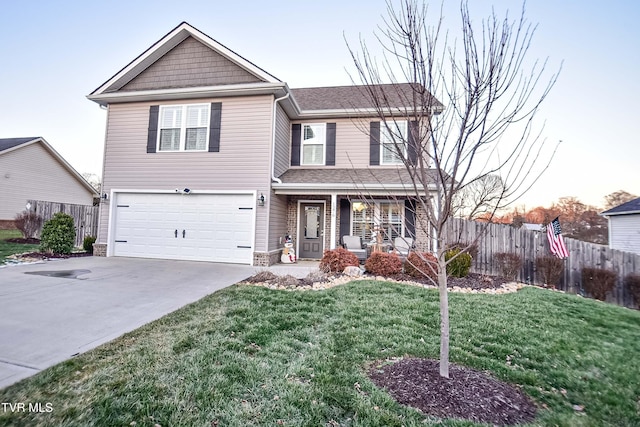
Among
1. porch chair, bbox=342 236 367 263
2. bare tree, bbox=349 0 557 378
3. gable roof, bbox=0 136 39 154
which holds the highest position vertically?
gable roof, bbox=0 136 39 154

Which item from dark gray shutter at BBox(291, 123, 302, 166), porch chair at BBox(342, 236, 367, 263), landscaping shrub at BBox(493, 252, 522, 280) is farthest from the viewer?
dark gray shutter at BBox(291, 123, 302, 166)

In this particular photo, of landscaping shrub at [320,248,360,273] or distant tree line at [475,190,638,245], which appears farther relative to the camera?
distant tree line at [475,190,638,245]

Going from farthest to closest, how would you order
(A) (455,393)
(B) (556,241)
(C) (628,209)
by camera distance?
(C) (628,209) < (B) (556,241) < (A) (455,393)

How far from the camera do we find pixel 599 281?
8008mm

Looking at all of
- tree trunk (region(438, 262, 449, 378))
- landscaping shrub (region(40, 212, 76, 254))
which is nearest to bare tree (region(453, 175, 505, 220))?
tree trunk (region(438, 262, 449, 378))

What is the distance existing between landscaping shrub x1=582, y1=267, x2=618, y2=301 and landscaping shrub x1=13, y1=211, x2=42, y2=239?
72.0ft

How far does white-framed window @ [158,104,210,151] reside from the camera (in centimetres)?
948

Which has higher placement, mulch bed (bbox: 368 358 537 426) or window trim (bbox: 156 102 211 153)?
window trim (bbox: 156 102 211 153)

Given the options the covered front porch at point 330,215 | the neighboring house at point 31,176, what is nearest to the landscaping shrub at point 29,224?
the neighboring house at point 31,176

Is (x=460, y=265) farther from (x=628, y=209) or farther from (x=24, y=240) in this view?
(x=24, y=240)

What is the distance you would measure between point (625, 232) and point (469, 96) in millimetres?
20173

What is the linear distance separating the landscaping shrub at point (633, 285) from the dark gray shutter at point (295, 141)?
10381 mm

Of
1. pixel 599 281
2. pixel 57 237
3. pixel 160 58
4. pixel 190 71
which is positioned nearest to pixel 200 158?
pixel 190 71

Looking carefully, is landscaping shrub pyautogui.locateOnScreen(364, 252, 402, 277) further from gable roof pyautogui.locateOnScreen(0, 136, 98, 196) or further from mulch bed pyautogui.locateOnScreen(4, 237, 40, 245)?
gable roof pyautogui.locateOnScreen(0, 136, 98, 196)
